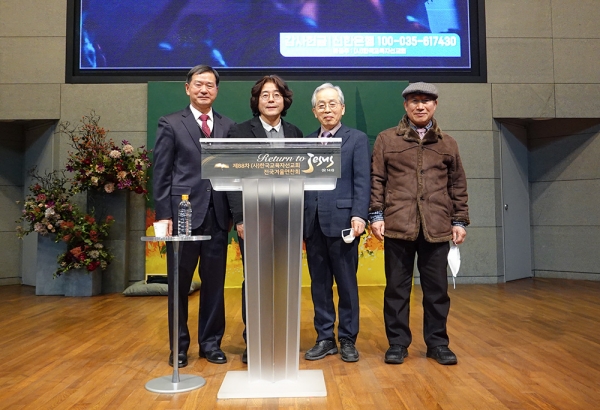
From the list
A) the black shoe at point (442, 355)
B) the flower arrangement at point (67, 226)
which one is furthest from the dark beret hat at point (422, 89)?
the flower arrangement at point (67, 226)

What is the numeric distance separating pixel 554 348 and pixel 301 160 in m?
1.87

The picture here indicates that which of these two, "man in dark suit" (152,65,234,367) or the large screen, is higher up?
the large screen

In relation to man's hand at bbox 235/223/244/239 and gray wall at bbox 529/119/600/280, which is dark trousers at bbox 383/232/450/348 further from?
gray wall at bbox 529/119/600/280

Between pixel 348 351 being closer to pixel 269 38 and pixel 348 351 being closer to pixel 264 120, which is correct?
pixel 264 120

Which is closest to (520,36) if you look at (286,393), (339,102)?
(339,102)

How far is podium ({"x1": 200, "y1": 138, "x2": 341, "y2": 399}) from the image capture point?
199 cm

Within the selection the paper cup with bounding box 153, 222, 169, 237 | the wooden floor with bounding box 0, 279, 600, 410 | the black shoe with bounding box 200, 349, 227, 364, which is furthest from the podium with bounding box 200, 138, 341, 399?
the black shoe with bounding box 200, 349, 227, 364

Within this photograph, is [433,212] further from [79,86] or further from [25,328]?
[79,86]

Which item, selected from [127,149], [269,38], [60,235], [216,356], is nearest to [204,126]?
[216,356]

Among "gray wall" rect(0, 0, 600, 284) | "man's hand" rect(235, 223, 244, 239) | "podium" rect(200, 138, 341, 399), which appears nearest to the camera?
"podium" rect(200, 138, 341, 399)

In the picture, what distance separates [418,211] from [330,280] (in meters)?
0.60

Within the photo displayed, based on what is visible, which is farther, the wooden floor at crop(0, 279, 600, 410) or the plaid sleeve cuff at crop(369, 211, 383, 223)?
the plaid sleeve cuff at crop(369, 211, 383, 223)

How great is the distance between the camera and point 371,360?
2.63 meters

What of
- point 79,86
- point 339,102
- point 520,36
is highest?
point 520,36
